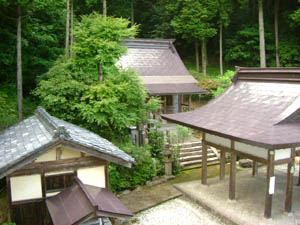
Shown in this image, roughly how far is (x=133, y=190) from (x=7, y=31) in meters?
12.0

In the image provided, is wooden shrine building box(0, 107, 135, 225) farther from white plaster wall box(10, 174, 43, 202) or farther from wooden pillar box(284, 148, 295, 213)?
wooden pillar box(284, 148, 295, 213)

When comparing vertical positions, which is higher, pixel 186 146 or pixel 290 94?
pixel 290 94

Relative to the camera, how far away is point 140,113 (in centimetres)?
1180

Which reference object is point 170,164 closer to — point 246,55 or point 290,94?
point 290,94

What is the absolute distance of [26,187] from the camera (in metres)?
6.75

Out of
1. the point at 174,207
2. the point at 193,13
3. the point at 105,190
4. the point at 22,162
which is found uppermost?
the point at 193,13

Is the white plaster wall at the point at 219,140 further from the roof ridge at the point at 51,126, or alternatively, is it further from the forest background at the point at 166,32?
the roof ridge at the point at 51,126

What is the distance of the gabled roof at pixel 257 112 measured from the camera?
293 inches

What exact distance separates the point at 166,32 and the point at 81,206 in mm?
26924

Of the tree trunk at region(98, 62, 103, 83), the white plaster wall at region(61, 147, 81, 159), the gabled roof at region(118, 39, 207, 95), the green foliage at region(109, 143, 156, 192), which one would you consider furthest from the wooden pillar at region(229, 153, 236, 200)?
the gabled roof at region(118, 39, 207, 95)

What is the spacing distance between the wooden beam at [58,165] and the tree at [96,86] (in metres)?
3.21

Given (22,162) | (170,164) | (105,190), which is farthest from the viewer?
(170,164)

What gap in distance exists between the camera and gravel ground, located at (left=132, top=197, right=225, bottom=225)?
8523 mm

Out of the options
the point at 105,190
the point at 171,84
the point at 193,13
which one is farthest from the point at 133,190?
the point at 193,13
